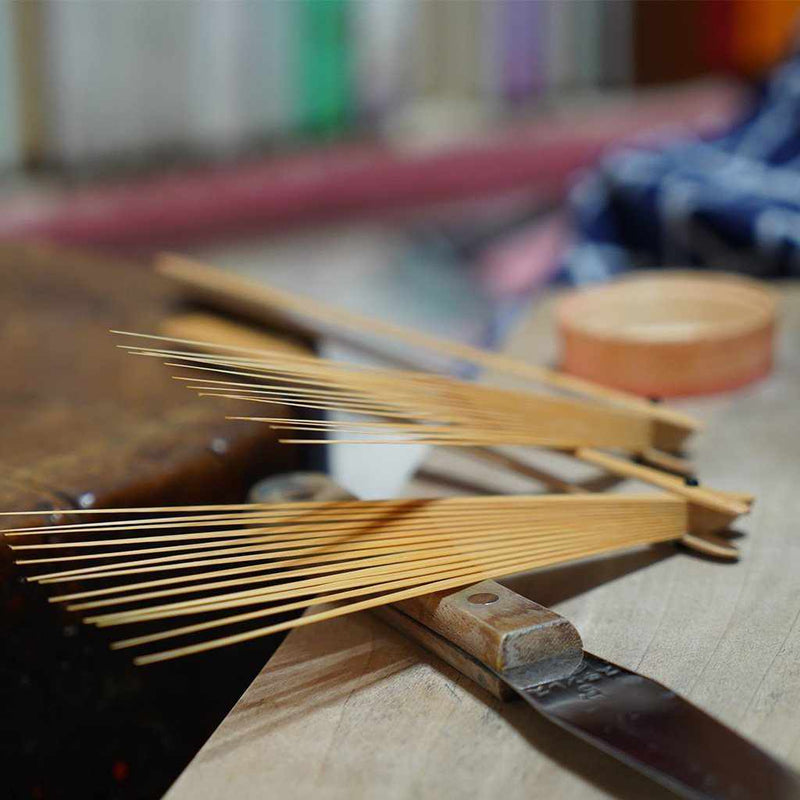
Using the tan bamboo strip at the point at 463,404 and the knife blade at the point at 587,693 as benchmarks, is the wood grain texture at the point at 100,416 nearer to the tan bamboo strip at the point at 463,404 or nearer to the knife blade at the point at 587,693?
the tan bamboo strip at the point at 463,404

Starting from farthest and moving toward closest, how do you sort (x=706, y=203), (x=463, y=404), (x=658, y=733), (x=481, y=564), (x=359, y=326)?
(x=706, y=203)
(x=359, y=326)
(x=463, y=404)
(x=481, y=564)
(x=658, y=733)

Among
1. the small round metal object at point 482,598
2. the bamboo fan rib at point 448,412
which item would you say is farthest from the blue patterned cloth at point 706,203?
the small round metal object at point 482,598

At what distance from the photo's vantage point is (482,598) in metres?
0.54

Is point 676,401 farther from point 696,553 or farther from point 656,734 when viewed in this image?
point 656,734

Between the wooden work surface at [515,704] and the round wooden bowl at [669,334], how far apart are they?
0.81 ft

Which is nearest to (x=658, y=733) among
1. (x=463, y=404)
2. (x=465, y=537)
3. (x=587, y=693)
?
(x=587, y=693)

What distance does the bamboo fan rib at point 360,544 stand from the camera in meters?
0.54

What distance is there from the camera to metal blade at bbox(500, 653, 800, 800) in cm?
44

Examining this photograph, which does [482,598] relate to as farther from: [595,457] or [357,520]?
[595,457]

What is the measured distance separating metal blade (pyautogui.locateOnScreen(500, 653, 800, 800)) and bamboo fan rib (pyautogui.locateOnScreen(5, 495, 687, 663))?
8 centimetres

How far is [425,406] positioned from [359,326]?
0.31m

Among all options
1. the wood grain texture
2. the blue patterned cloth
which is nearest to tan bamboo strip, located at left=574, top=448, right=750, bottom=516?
the wood grain texture

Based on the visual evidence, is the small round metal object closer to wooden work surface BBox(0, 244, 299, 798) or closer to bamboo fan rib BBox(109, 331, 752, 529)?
bamboo fan rib BBox(109, 331, 752, 529)

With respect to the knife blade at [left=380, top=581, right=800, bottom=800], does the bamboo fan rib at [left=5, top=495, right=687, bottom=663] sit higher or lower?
higher
